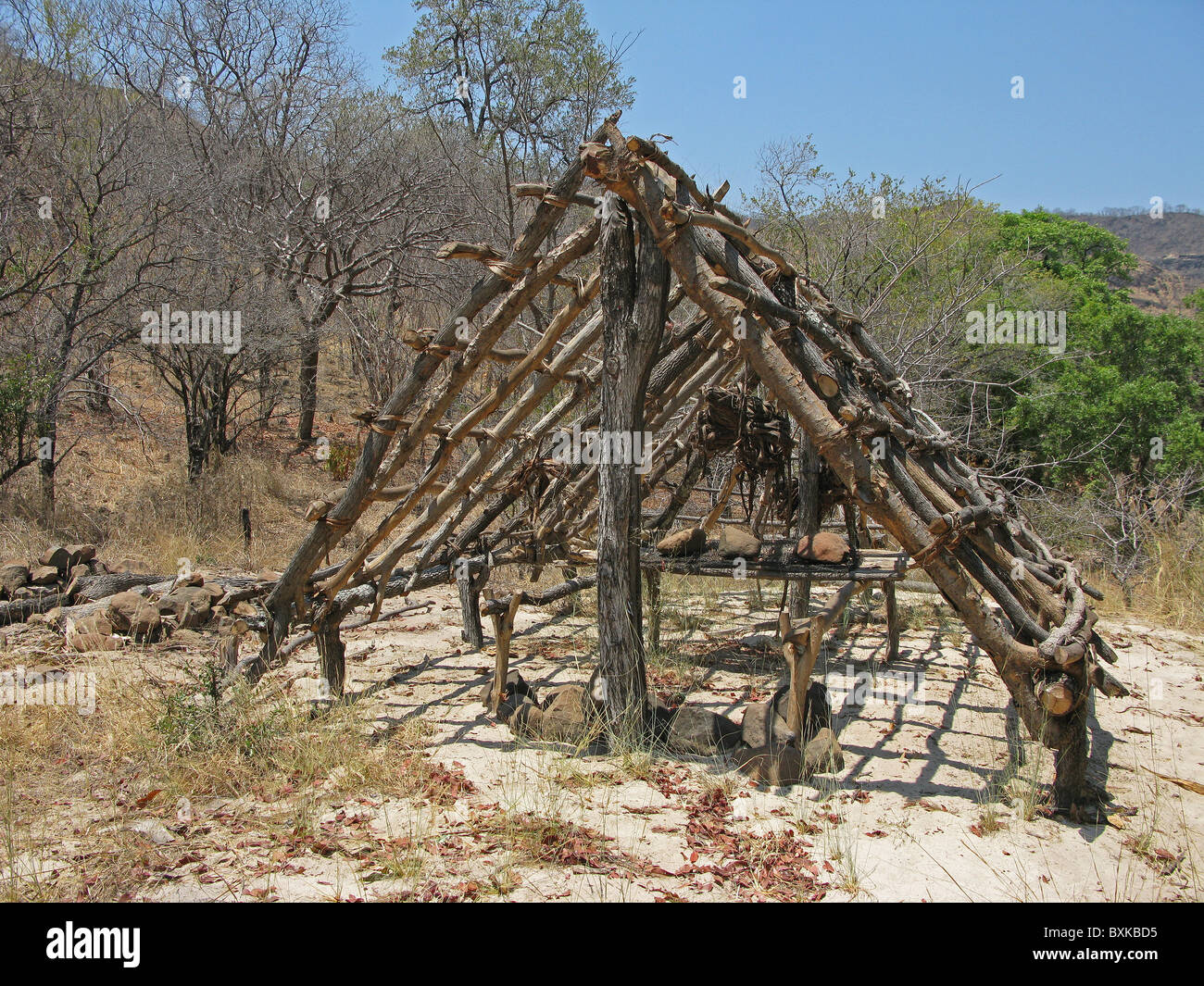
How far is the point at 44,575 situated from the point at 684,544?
6.58m

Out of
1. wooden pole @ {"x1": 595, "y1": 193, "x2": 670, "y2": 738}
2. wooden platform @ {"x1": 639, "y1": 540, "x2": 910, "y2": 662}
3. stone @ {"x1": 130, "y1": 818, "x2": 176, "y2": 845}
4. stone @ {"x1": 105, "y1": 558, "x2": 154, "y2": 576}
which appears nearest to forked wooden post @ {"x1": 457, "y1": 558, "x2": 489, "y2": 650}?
wooden platform @ {"x1": 639, "y1": 540, "x2": 910, "y2": 662}

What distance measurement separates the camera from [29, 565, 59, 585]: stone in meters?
8.30

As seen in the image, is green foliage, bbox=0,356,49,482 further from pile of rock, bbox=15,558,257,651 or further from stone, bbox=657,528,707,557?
stone, bbox=657,528,707,557

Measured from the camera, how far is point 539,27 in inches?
564

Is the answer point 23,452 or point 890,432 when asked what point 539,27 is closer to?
point 23,452

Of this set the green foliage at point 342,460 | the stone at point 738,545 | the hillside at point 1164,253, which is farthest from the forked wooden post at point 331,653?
the hillside at point 1164,253

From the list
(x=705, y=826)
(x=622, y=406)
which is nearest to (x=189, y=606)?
(x=622, y=406)

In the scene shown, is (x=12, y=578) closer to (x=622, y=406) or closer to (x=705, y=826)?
(x=622, y=406)

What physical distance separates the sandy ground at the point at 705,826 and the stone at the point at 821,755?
11 centimetres

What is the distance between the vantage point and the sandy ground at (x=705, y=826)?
3.65 m

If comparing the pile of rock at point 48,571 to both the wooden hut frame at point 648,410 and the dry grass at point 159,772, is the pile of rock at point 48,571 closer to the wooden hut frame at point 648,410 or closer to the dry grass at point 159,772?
the dry grass at point 159,772

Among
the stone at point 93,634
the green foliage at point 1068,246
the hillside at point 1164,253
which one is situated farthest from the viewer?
the hillside at point 1164,253

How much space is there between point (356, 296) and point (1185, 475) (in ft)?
44.2
